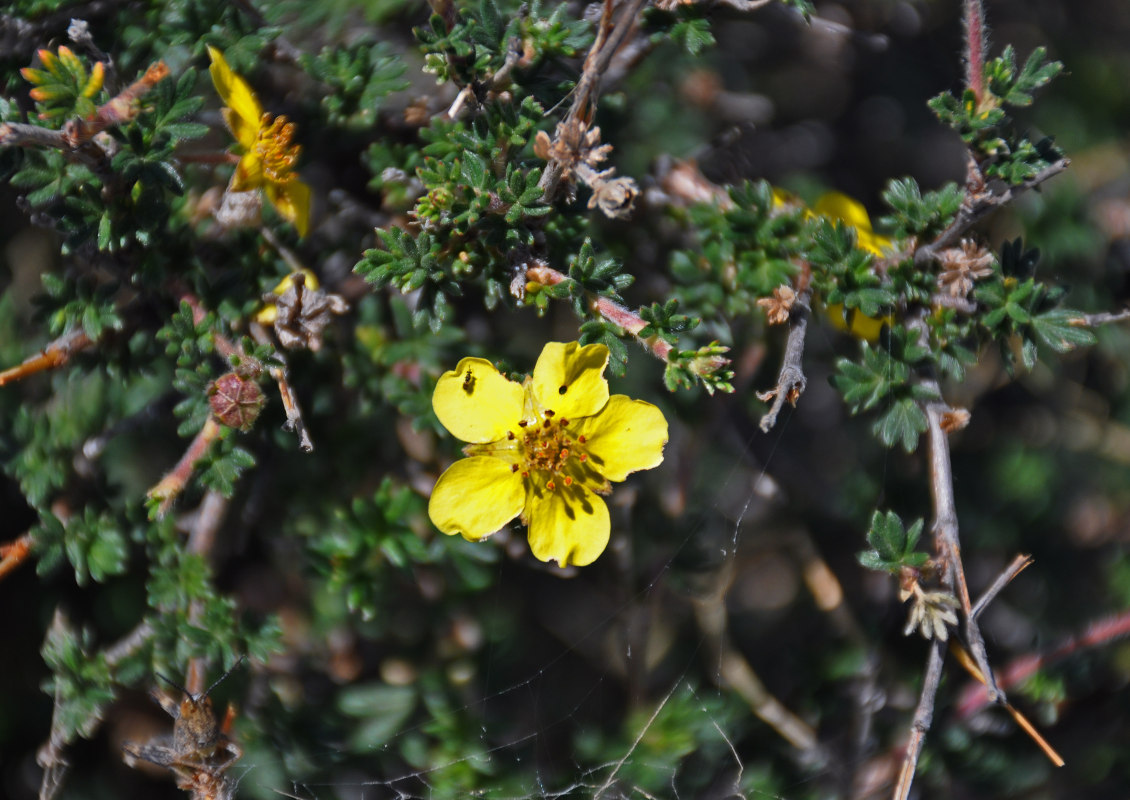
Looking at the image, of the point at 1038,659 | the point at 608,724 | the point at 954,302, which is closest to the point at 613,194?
the point at 954,302

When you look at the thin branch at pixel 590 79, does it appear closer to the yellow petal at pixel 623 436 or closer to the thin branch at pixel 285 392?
the yellow petal at pixel 623 436

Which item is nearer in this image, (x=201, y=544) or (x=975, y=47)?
(x=975, y=47)

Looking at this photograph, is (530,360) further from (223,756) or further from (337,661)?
(223,756)

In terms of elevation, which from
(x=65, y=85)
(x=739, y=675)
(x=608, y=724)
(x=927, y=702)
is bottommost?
(x=608, y=724)

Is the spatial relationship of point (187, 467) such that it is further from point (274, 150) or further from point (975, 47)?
point (975, 47)

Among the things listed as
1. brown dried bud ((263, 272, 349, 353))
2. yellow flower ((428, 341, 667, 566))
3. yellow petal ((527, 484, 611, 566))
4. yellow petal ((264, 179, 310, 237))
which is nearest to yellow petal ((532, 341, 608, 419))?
yellow flower ((428, 341, 667, 566))

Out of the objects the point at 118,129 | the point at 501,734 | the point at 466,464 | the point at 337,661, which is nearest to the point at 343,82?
the point at 118,129
